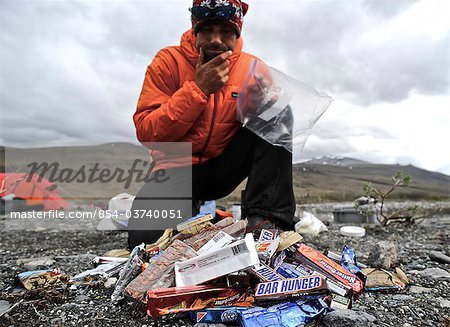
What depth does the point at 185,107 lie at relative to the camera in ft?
7.42

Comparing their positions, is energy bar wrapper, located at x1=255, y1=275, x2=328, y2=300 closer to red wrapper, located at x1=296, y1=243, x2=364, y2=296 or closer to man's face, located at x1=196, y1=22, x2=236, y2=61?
red wrapper, located at x1=296, y1=243, x2=364, y2=296

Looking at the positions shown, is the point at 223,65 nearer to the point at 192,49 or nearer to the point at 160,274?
the point at 192,49

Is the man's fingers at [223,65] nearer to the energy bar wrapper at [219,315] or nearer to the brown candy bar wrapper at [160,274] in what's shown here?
the brown candy bar wrapper at [160,274]

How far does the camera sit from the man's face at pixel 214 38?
2.32 metres

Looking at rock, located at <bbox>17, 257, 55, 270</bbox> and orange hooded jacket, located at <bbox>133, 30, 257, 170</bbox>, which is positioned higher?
orange hooded jacket, located at <bbox>133, 30, 257, 170</bbox>

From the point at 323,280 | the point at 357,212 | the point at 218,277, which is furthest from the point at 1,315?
the point at 357,212

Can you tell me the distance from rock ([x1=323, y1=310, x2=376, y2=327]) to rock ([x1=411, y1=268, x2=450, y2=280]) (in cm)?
107

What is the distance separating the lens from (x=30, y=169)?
5.37 meters

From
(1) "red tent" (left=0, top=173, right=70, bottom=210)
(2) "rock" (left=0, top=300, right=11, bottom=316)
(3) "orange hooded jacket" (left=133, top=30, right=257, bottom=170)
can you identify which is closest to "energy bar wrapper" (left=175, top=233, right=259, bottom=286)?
(2) "rock" (left=0, top=300, right=11, bottom=316)

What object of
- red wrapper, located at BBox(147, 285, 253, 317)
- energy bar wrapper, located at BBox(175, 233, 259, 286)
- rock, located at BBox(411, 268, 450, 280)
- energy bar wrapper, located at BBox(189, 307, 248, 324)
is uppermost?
energy bar wrapper, located at BBox(175, 233, 259, 286)

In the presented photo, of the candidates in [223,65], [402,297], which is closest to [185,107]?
[223,65]

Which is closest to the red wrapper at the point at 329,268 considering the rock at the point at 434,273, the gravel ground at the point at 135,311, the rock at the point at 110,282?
the gravel ground at the point at 135,311

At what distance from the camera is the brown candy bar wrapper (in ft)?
5.03

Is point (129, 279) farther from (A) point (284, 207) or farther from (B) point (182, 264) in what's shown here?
(A) point (284, 207)
